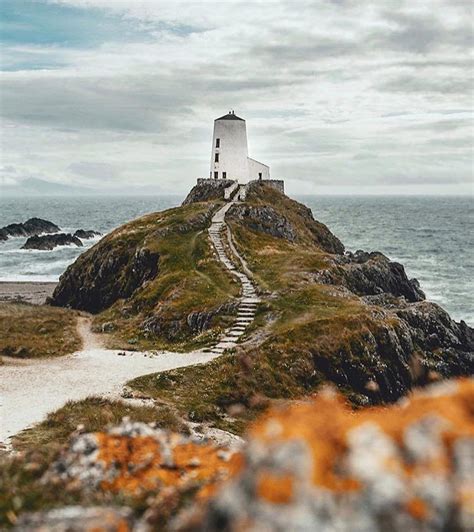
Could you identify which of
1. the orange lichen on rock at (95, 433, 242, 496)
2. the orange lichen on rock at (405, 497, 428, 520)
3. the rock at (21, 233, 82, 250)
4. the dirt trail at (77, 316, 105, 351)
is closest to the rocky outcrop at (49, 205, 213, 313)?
the dirt trail at (77, 316, 105, 351)

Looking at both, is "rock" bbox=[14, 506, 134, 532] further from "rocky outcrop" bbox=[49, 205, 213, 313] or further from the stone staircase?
"rocky outcrop" bbox=[49, 205, 213, 313]

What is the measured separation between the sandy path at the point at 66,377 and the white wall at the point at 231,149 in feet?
182

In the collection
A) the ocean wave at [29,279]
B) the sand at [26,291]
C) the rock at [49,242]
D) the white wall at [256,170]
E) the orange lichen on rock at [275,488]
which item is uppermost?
the white wall at [256,170]

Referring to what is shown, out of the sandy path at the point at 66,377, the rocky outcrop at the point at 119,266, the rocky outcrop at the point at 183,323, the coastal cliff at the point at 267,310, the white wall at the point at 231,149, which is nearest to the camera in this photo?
the sandy path at the point at 66,377

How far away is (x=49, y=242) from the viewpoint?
4505 inches

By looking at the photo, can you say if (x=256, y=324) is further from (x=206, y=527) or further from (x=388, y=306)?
(x=206, y=527)

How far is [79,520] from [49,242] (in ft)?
373

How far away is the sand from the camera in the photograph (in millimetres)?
66062

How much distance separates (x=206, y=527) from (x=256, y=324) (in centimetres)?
2981

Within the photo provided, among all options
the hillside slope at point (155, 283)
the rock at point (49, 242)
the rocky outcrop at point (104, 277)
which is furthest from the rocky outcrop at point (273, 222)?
the rock at point (49, 242)

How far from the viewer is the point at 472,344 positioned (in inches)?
1720

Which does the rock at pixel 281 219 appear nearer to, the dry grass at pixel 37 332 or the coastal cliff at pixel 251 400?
the coastal cliff at pixel 251 400

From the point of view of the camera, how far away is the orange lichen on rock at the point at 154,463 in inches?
285

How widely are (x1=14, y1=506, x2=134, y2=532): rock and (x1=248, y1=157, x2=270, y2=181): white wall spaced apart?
276 feet
